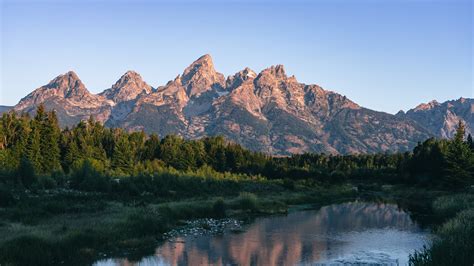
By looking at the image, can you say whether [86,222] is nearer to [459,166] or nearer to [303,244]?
[303,244]

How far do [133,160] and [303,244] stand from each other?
97.2m

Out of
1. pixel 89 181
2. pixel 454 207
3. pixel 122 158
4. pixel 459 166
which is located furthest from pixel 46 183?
pixel 459 166

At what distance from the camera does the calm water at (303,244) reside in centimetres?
3681

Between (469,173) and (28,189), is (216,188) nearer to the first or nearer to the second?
(28,189)

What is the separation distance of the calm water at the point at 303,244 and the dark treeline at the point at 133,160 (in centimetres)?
3034

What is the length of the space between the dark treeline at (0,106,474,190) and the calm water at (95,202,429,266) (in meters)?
30.3

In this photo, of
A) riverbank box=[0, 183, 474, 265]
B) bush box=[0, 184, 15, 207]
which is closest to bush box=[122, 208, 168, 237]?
riverbank box=[0, 183, 474, 265]

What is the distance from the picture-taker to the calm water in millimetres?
36812

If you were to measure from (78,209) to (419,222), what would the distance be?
4250 cm

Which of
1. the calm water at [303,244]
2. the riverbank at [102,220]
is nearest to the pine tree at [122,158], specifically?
the riverbank at [102,220]

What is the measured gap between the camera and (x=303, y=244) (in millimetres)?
44406

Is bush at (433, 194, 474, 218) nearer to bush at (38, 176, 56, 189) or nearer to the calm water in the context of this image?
the calm water

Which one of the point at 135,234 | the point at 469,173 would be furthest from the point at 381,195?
the point at 135,234

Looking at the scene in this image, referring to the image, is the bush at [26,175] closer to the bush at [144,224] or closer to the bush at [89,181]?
the bush at [89,181]
